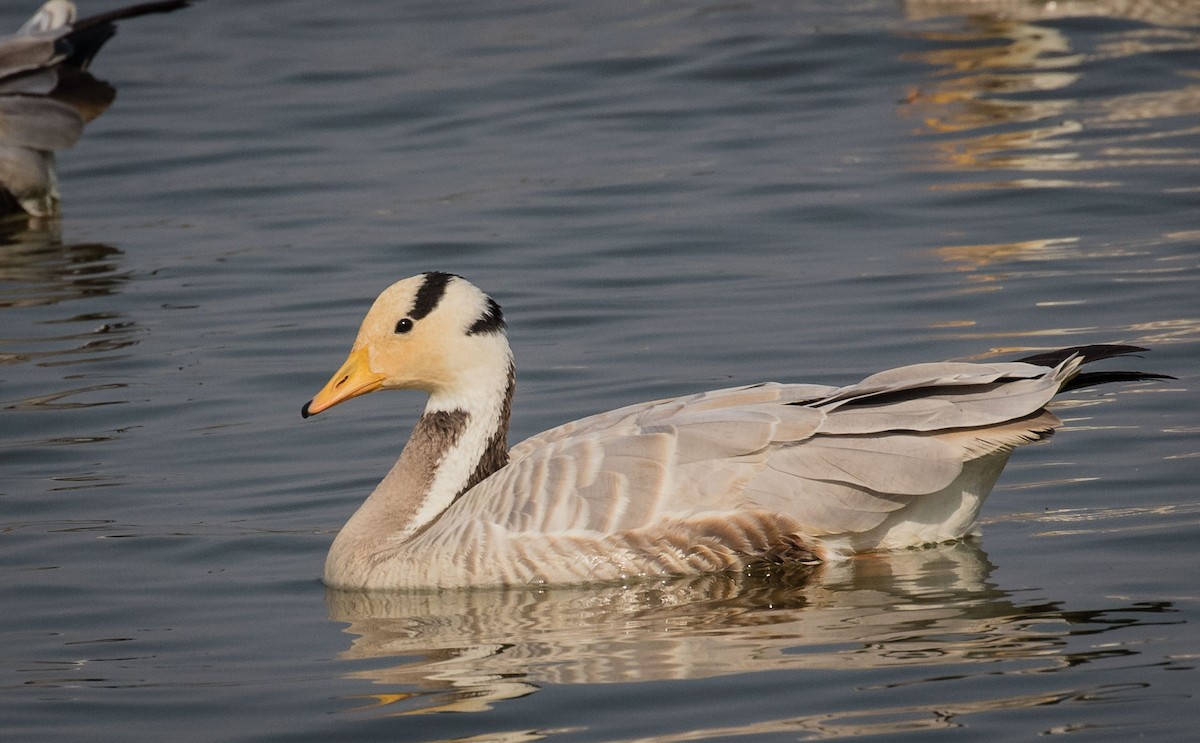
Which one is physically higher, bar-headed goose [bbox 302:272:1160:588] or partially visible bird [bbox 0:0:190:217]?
partially visible bird [bbox 0:0:190:217]

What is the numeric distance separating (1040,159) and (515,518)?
8.71 metres

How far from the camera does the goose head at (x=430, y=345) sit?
7.70 metres

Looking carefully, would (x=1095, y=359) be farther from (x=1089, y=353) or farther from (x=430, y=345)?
(x=430, y=345)

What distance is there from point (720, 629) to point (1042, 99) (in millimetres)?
11413

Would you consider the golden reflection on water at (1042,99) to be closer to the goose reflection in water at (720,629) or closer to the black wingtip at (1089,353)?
the black wingtip at (1089,353)

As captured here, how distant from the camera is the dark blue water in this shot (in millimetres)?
6062

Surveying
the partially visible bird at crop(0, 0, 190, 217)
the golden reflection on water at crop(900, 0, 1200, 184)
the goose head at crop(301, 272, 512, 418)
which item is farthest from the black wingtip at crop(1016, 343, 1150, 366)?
the partially visible bird at crop(0, 0, 190, 217)

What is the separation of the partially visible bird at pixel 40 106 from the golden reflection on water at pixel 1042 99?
23.1 feet

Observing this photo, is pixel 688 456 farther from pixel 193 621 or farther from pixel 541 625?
pixel 193 621

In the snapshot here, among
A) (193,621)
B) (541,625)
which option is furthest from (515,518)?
(193,621)

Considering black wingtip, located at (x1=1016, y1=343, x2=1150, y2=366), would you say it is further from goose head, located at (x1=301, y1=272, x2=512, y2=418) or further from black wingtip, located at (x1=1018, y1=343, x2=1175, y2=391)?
goose head, located at (x1=301, y1=272, x2=512, y2=418)

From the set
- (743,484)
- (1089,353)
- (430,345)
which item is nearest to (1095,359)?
(1089,353)

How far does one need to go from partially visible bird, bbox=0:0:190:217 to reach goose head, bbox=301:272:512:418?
8450 mm

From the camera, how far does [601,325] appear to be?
11367 mm
